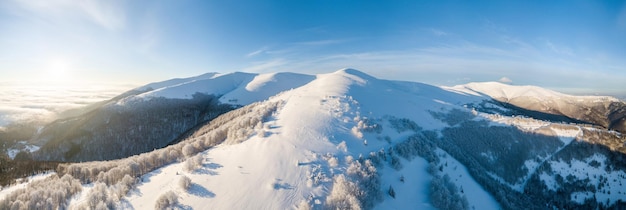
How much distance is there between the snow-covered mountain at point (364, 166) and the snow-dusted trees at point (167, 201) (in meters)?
0.06

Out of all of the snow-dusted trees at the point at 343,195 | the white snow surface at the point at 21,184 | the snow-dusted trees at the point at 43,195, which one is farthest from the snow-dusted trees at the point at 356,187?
the white snow surface at the point at 21,184

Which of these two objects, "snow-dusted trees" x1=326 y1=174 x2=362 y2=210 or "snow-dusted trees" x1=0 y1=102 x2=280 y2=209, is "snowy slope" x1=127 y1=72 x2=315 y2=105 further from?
"snow-dusted trees" x1=326 y1=174 x2=362 y2=210

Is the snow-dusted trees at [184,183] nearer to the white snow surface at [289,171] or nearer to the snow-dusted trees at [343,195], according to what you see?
the white snow surface at [289,171]

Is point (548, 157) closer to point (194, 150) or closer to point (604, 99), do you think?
point (194, 150)

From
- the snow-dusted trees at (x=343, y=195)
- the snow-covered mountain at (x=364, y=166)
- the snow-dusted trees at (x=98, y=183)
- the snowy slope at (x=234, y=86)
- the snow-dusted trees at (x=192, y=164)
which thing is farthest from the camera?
the snowy slope at (x=234, y=86)

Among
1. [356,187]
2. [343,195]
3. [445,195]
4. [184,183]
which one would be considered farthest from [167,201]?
[445,195]

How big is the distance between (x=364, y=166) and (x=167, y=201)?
13323 millimetres

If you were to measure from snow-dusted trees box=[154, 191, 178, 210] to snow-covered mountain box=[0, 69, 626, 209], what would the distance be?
57mm

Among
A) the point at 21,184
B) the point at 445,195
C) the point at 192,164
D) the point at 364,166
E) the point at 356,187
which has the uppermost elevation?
the point at 192,164

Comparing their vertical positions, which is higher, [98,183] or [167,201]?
[98,183]

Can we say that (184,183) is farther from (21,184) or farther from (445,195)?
(445,195)

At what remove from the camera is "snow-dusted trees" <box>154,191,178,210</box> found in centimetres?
1450

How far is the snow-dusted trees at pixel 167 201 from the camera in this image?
14500 millimetres

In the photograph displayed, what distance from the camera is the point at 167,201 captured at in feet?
48.9
